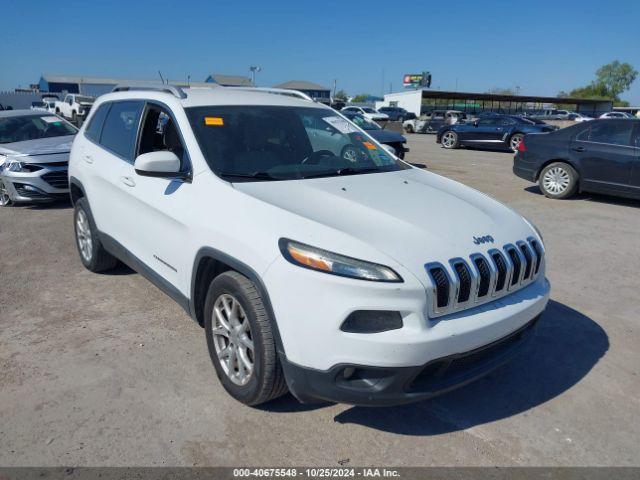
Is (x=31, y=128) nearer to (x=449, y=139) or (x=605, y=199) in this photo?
(x=605, y=199)

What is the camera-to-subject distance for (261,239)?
2605mm

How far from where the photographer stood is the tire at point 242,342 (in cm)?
264

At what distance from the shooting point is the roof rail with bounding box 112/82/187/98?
3.82 meters

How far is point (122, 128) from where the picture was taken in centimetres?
440

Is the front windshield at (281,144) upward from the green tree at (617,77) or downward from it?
downward

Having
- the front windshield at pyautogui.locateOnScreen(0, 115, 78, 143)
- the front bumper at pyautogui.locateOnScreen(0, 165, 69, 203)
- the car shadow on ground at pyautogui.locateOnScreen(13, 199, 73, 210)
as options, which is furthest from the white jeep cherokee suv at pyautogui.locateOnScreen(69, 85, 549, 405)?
the front windshield at pyautogui.locateOnScreen(0, 115, 78, 143)

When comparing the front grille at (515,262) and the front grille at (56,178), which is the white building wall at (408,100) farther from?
the front grille at (515,262)

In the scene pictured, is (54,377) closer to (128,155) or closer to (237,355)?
(237,355)

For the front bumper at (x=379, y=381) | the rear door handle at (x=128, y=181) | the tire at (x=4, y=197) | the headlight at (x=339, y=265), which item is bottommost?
the tire at (x=4, y=197)

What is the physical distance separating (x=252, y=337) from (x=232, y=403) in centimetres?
60

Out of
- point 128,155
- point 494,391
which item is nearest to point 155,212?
point 128,155

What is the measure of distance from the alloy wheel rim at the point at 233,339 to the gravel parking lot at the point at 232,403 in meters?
0.22

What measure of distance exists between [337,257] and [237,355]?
0.96 metres

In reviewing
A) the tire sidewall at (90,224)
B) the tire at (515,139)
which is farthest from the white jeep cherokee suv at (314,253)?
the tire at (515,139)
